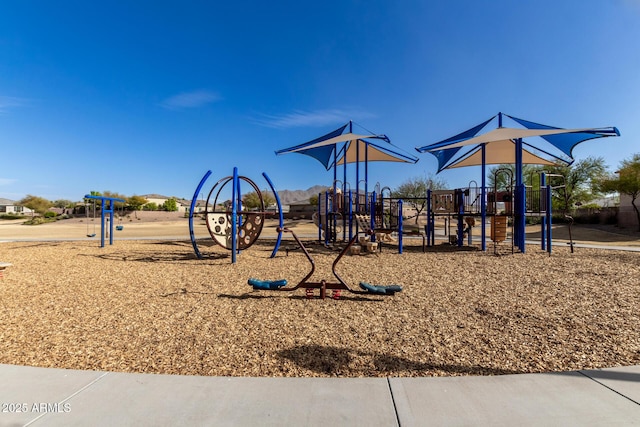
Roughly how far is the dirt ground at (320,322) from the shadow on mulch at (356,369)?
0.06 feet

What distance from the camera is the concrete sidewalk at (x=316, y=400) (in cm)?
247

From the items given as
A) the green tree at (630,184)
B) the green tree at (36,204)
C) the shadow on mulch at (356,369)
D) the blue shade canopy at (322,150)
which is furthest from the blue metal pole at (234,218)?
the green tree at (36,204)

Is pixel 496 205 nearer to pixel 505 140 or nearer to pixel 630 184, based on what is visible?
pixel 505 140

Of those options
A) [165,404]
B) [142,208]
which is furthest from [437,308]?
[142,208]

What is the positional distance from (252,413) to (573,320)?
471 centimetres

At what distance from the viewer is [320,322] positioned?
15.9ft

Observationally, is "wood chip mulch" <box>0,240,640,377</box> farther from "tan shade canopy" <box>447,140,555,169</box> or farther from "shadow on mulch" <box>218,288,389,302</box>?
"tan shade canopy" <box>447,140,555,169</box>

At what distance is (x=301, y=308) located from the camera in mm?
5559

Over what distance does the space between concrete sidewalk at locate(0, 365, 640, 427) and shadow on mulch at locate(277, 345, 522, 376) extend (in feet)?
0.94

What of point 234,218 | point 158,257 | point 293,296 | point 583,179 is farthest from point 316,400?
point 583,179

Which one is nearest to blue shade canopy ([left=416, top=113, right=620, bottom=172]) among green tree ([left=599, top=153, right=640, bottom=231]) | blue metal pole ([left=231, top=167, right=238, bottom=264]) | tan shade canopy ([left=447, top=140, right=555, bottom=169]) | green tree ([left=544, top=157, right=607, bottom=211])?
tan shade canopy ([left=447, top=140, right=555, bottom=169])

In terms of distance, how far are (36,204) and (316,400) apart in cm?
10083

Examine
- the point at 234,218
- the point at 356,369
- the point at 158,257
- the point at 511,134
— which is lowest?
the point at 356,369

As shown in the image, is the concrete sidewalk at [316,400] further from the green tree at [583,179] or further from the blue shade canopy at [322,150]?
the green tree at [583,179]
